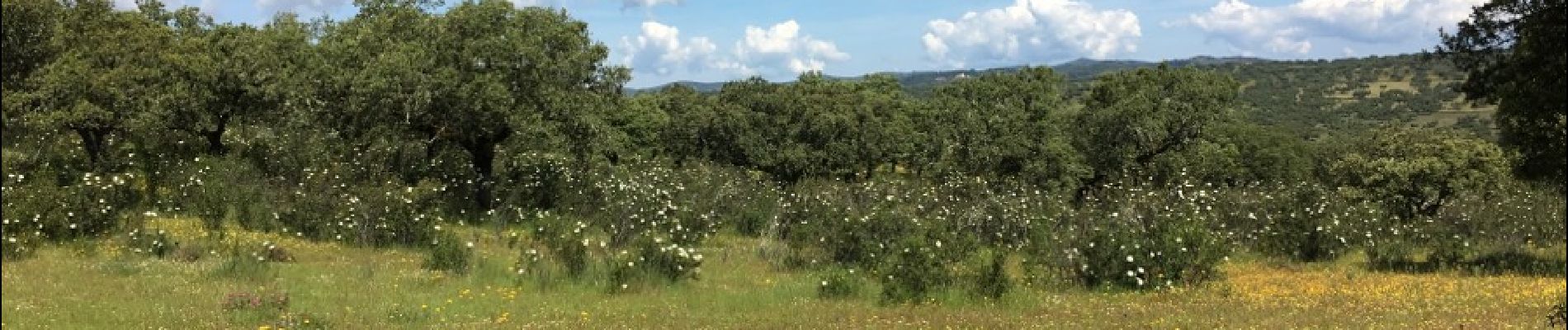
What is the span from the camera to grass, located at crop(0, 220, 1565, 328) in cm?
1252

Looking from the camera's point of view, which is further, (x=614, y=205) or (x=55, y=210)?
(x=614, y=205)

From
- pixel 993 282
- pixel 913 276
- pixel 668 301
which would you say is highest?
pixel 913 276

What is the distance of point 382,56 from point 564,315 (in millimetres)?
15368

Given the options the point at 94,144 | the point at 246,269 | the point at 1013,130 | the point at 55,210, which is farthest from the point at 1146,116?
the point at 94,144

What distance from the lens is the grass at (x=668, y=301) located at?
41.1 feet

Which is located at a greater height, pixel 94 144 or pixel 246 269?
pixel 94 144

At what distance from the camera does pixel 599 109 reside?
1093 inches

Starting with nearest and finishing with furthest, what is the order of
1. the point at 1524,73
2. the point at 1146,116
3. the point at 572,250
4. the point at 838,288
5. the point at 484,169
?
the point at 1524,73, the point at 838,288, the point at 572,250, the point at 484,169, the point at 1146,116

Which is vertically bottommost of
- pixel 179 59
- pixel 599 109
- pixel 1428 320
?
pixel 1428 320

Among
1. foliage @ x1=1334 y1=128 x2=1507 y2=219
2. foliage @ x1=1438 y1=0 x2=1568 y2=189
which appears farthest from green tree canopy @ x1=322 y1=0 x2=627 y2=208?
foliage @ x1=1334 y1=128 x2=1507 y2=219

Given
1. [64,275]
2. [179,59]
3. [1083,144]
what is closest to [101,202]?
[64,275]

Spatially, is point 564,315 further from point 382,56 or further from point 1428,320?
point 382,56

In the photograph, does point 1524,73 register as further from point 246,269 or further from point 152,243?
point 152,243

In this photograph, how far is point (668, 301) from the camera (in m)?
14.8
